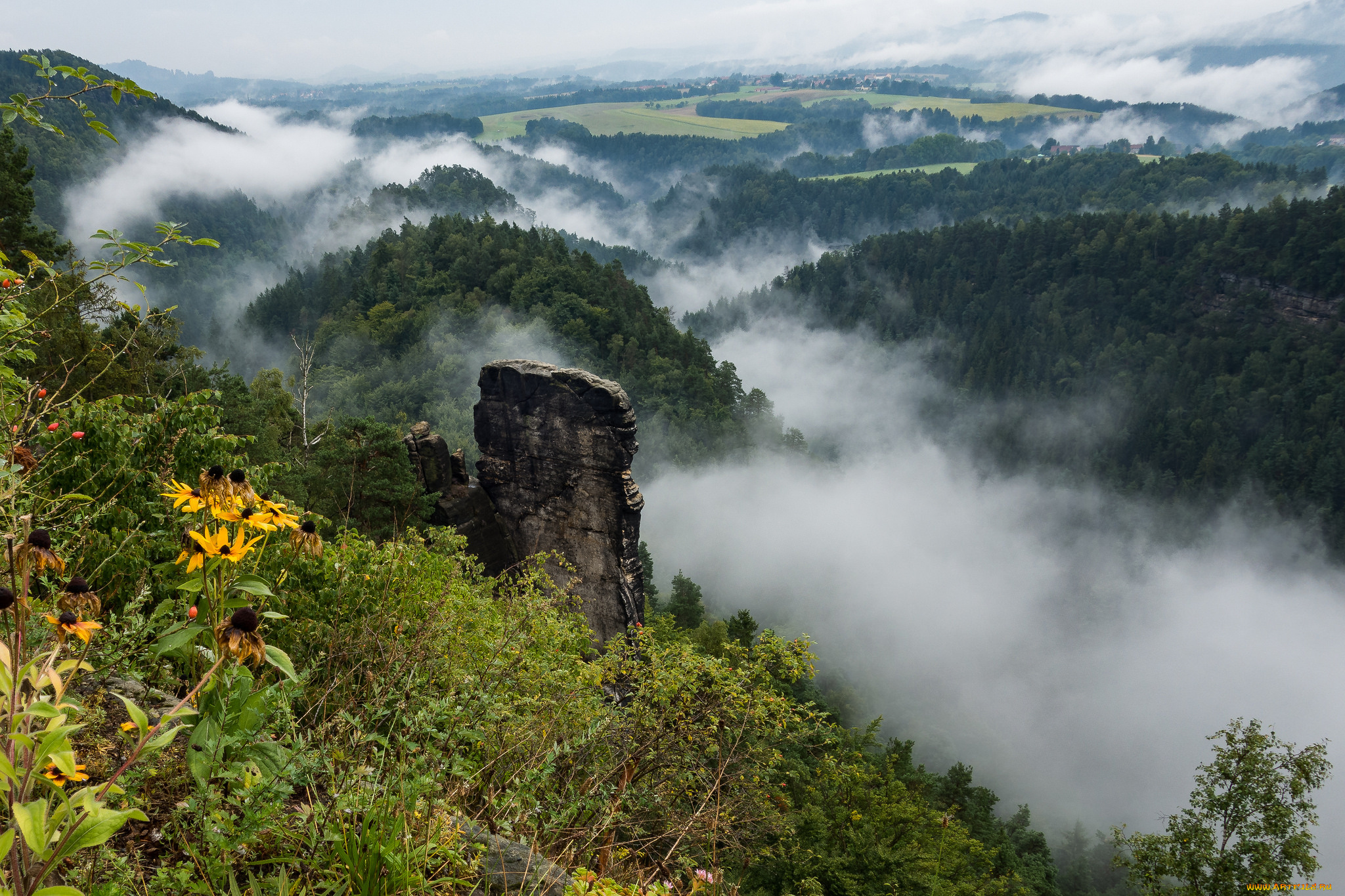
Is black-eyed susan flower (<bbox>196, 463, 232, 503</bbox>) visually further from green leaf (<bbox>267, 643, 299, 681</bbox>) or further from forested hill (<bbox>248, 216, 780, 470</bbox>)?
forested hill (<bbox>248, 216, 780, 470</bbox>)

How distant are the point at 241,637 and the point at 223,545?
1.38ft

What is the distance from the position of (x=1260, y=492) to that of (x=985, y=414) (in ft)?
152

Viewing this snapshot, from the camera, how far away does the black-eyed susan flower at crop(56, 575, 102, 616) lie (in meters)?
3.43

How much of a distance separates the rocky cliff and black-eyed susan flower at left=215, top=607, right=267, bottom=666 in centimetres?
1984

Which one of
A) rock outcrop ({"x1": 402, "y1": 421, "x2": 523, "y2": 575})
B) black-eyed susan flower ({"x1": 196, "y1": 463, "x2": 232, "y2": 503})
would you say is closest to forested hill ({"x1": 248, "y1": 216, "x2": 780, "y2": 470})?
rock outcrop ({"x1": 402, "y1": 421, "x2": 523, "y2": 575})

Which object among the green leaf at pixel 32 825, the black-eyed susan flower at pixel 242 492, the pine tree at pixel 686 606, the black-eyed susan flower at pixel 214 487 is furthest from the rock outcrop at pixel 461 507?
the green leaf at pixel 32 825

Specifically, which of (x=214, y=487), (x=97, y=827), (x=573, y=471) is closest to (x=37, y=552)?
(x=214, y=487)

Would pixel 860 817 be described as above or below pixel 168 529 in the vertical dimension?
below

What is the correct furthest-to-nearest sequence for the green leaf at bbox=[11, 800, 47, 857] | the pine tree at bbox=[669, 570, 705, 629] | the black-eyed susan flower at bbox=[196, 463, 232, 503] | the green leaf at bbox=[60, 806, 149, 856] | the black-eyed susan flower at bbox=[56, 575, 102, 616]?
the pine tree at bbox=[669, 570, 705, 629]
the black-eyed susan flower at bbox=[196, 463, 232, 503]
the black-eyed susan flower at bbox=[56, 575, 102, 616]
the green leaf at bbox=[60, 806, 149, 856]
the green leaf at bbox=[11, 800, 47, 857]

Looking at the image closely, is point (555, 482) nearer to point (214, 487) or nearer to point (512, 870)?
point (512, 870)

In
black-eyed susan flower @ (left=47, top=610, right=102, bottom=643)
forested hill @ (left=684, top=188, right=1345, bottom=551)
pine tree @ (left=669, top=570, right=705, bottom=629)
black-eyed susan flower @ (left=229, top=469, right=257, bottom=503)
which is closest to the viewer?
black-eyed susan flower @ (left=47, top=610, right=102, bottom=643)

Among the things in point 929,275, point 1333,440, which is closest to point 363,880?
point 1333,440

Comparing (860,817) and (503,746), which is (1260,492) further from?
(503,746)

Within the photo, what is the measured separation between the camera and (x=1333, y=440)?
105 metres
